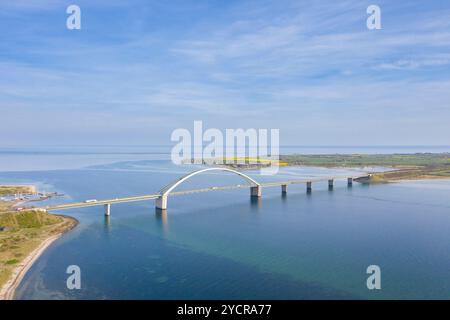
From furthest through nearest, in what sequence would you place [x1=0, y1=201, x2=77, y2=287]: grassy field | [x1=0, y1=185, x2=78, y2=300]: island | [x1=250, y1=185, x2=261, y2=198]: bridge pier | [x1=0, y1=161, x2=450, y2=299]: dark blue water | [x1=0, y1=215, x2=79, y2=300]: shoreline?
[x1=250, y1=185, x2=261, y2=198]: bridge pier → [x1=0, y1=201, x2=77, y2=287]: grassy field → [x1=0, y1=185, x2=78, y2=300]: island → [x1=0, y1=161, x2=450, y2=299]: dark blue water → [x1=0, y1=215, x2=79, y2=300]: shoreline

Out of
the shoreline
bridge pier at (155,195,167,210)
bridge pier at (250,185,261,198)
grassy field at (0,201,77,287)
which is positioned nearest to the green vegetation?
grassy field at (0,201,77,287)

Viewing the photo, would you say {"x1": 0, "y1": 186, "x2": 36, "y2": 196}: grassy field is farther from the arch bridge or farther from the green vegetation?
the green vegetation

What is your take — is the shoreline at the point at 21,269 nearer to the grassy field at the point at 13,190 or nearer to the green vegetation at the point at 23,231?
the green vegetation at the point at 23,231

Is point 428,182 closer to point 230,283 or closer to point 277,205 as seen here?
point 277,205

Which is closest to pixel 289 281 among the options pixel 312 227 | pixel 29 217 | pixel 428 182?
pixel 312 227

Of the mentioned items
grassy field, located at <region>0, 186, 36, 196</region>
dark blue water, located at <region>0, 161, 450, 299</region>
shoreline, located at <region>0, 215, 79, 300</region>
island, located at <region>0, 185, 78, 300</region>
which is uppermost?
grassy field, located at <region>0, 186, 36, 196</region>

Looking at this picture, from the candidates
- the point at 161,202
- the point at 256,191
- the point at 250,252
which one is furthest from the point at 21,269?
the point at 256,191
